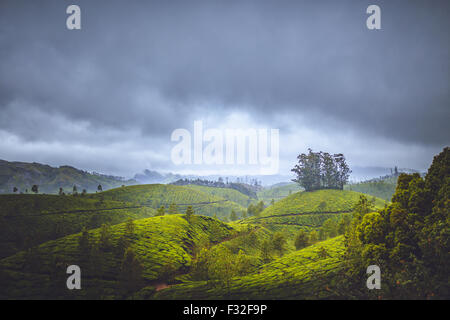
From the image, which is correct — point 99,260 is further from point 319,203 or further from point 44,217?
point 319,203

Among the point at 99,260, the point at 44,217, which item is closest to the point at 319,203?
the point at 99,260

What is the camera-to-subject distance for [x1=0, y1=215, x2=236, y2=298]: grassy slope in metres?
49.9

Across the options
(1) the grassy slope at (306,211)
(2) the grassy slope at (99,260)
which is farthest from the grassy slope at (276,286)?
(1) the grassy slope at (306,211)

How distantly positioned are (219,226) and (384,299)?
292 ft

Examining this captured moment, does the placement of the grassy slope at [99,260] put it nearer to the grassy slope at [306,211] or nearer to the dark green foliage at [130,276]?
→ the dark green foliage at [130,276]

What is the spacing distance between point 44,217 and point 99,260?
98.9 m

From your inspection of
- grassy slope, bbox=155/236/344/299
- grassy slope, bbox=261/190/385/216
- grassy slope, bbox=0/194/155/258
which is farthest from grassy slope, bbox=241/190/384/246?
grassy slope, bbox=0/194/155/258

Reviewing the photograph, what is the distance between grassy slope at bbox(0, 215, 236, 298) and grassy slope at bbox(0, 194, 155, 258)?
38632 millimetres

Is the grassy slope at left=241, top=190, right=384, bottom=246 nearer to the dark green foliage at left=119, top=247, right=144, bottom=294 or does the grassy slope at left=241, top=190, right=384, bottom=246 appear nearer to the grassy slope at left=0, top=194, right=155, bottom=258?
the dark green foliage at left=119, top=247, right=144, bottom=294

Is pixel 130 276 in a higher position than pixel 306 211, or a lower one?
lower

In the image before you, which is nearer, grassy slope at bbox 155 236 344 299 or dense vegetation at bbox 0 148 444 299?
dense vegetation at bbox 0 148 444 299

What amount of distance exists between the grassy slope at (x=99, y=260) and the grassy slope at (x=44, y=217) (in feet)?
127

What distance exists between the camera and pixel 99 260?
61.4m
